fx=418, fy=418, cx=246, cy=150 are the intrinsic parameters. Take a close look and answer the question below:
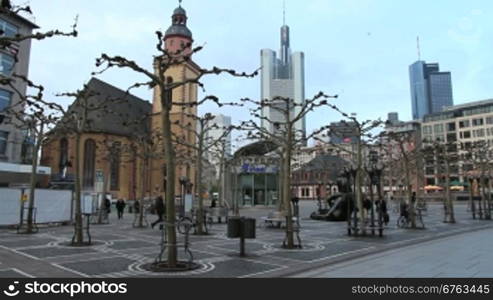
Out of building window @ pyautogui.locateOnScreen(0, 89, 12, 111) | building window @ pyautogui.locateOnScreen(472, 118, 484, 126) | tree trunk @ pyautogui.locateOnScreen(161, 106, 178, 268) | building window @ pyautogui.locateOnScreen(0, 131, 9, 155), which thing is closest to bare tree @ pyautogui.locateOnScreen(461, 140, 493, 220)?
tree trunk @ pyautogui.locateOnScreen(161, 106, 178, 268)

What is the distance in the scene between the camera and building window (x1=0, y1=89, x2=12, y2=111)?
4016 centimetres

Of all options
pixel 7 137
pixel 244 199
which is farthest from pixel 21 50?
pixel 244 199

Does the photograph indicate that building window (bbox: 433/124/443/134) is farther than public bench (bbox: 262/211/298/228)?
Yes

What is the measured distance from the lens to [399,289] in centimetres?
749

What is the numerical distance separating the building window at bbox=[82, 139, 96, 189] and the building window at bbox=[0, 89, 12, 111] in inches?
836

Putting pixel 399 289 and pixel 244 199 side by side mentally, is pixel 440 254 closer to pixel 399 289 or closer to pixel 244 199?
pixel 399 289

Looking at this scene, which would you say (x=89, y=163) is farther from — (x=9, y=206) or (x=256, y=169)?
(x=9, y=206)

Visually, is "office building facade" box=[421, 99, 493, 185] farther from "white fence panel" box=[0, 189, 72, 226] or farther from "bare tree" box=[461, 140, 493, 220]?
"white fence panel" box=[0, 189, 72, 226]

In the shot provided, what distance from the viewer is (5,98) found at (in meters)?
40.8

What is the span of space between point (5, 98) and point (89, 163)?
74.6ft

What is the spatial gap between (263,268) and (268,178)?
54.4 metres

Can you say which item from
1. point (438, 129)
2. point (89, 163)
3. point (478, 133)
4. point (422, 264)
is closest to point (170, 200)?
point (422, 264)

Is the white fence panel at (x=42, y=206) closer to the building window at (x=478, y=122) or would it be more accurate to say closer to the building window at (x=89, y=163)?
the building window at (x=89, y=163)

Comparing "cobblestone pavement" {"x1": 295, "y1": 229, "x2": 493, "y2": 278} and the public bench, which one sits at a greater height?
the public bench
